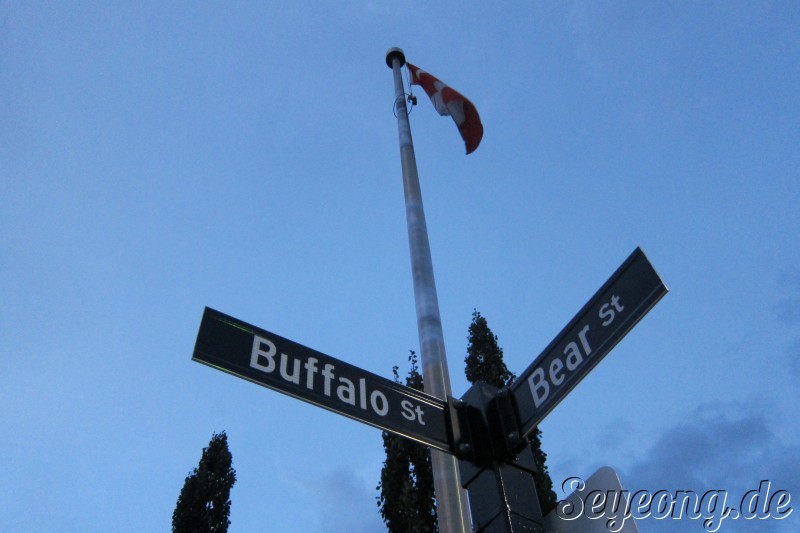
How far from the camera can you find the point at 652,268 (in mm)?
3867

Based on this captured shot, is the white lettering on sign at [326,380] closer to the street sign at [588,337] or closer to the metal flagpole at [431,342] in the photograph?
the metal flagpole at [431,342]

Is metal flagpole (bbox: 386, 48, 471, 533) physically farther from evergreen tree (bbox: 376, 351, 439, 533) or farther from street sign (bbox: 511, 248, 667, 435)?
evergreen tree (bbox: 376, 351, 439, 533)

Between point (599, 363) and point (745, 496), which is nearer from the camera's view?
point (599, 363)

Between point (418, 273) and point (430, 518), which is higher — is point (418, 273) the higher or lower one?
the lower one

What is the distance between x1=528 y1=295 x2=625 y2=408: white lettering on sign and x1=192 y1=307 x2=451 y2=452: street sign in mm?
635

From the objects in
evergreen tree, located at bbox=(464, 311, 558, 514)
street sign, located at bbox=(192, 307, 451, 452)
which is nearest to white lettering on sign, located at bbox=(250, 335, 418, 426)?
street sign, located at bbox=(192, 307, 451, 452)

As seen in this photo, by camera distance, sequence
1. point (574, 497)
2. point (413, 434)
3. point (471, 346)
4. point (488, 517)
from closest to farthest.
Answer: point (574, 497) → point (488, 517) → point (413, 434) → point (471, 346)

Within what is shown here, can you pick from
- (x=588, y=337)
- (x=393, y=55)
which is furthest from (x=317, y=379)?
(x=393, y=55)

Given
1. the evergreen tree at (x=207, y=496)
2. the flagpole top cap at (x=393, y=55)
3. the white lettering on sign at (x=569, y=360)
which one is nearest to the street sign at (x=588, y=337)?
the white lettering on sign at (x=569, y=360)

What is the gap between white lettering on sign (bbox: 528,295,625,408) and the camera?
3936 mm

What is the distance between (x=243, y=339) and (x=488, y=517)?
1681mm

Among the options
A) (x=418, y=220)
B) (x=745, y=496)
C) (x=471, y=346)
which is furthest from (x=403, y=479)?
(x=418, y=220)

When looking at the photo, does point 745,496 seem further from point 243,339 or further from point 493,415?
point 243,339

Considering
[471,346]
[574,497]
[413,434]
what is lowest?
[574,497]
